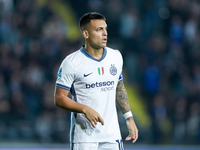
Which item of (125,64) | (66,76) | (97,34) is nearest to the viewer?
(66,76)

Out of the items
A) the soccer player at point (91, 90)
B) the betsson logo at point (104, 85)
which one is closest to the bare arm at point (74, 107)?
the soccer player at point (91, 90)

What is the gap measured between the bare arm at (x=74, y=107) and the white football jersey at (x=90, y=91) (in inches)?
3.3

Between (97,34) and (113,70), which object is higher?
(97,34)

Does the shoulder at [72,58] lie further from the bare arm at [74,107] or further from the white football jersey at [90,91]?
the bare arm at [74,107]

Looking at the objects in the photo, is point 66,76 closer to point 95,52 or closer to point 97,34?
point 95,52

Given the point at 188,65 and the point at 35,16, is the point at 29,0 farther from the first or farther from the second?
the point at 188,65

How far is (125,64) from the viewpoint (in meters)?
10.0

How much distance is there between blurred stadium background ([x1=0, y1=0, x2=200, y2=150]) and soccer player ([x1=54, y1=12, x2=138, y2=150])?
487 centimetres

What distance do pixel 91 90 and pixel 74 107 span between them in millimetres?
298

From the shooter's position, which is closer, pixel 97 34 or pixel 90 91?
pixel 90 91

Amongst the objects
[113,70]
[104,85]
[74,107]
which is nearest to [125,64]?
[113,70]

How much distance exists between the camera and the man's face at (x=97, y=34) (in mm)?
4117

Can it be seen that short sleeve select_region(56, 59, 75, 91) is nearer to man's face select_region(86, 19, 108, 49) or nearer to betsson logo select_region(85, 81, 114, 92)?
betsson logo select_region(85, 81, 114, 92)

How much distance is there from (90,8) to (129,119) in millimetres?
7195
